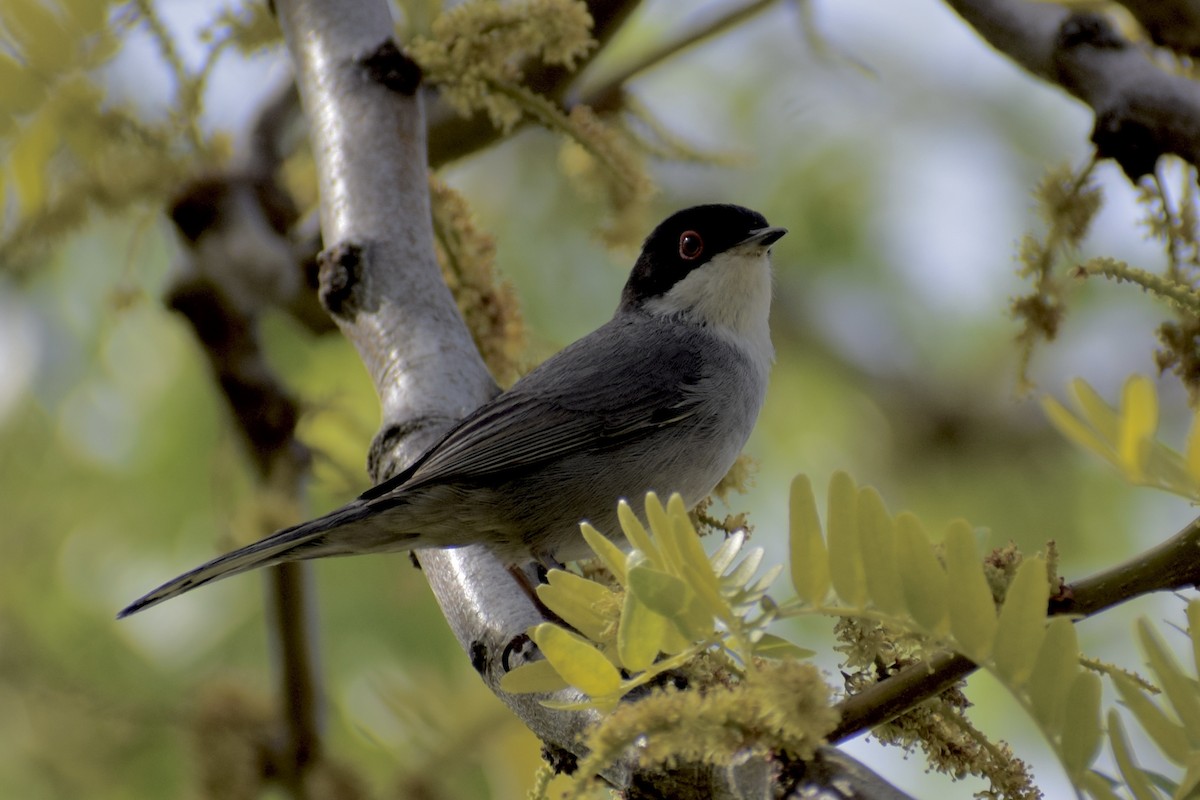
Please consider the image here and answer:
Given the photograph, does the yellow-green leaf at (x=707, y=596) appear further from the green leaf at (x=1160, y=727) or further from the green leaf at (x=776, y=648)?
the green leaf at (x=1160, y=727)

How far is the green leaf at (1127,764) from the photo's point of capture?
144cm

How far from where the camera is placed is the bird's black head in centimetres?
487

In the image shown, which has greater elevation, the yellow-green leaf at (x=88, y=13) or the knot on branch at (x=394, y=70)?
the yellow-green leaf at (x=88, y=13)

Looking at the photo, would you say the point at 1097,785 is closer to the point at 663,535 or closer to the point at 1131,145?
the point at 663,535

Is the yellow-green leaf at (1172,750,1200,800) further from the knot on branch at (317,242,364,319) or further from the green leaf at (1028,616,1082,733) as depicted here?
the knot on branch at (317,242,364,319)

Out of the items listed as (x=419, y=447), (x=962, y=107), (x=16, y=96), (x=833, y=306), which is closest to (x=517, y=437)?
(x=419, y=447)

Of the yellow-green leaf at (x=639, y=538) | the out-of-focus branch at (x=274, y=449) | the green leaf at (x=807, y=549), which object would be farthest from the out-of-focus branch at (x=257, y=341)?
the green leaf at (x=807, y=549)

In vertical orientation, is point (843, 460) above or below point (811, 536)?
below

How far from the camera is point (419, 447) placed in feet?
10.7

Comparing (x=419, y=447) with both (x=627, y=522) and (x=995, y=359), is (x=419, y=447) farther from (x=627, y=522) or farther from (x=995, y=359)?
(x=995, y=359)

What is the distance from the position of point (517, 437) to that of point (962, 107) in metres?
4.09

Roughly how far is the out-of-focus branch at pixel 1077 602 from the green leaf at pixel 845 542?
123mm

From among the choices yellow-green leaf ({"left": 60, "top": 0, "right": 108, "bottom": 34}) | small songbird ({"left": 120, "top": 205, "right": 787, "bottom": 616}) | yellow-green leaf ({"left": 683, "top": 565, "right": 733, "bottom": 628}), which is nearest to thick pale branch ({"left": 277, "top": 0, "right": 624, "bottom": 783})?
small songbird ({"left": 120, "top": 205, "right": 787, "bottom": 616})

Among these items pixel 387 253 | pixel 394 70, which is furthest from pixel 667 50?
pixel 387 253
